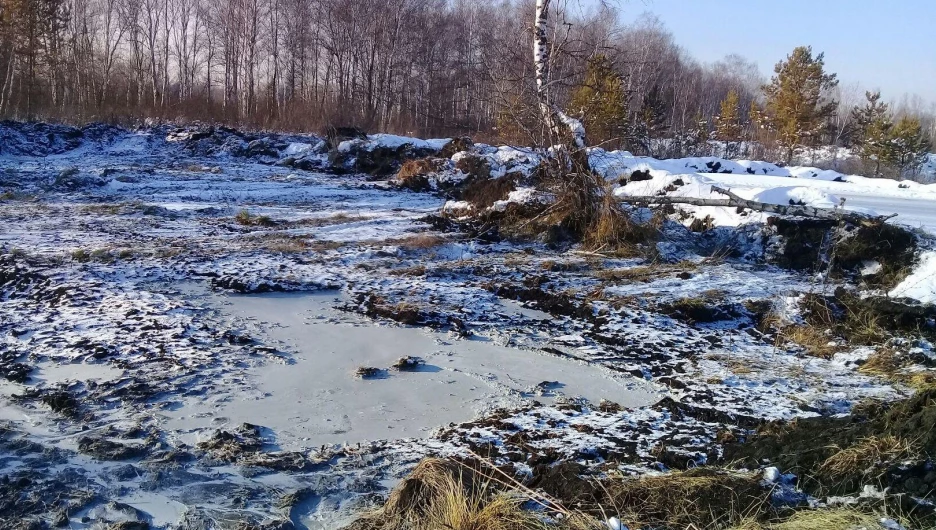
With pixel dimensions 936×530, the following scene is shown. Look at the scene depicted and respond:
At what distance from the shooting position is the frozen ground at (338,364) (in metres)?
3.57

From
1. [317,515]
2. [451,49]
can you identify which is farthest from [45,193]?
[451,49]

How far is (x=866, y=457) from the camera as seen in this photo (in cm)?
341

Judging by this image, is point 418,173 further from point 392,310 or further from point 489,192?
point 392,310

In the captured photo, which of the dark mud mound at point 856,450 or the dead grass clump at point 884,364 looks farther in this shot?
the dead grass clump at point 884,364

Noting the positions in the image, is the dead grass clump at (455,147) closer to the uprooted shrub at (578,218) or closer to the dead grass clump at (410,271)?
the uprooted shrub at (578,218)

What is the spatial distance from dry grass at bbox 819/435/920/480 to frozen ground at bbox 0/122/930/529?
0.66 m

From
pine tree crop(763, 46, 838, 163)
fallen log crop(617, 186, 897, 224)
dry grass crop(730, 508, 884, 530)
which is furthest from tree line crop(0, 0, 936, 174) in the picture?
dry grass crop(730, 508, 884, 530)

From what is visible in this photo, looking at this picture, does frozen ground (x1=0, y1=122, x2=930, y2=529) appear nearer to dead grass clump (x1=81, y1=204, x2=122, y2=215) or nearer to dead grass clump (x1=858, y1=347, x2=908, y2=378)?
dead grass clump (x1=858, y1=347, x2=908, y2=378)

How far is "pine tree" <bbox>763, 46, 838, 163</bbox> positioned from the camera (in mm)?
36906

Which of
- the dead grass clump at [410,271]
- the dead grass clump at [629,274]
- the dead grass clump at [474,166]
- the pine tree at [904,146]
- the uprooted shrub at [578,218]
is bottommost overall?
the dead grass clump at [410,271]

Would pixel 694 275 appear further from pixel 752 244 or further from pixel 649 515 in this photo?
pixel 649 515

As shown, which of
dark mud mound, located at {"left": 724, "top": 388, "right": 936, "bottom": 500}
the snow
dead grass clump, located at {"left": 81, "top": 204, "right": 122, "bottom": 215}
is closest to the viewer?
dark mud mound, located at {"left": 724, "top": 388, "right": 936, "bottom": 500}

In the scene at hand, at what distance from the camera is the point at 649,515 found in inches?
119

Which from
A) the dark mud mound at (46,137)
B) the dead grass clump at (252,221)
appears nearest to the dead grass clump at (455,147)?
the dead grass clump at (252,221)
